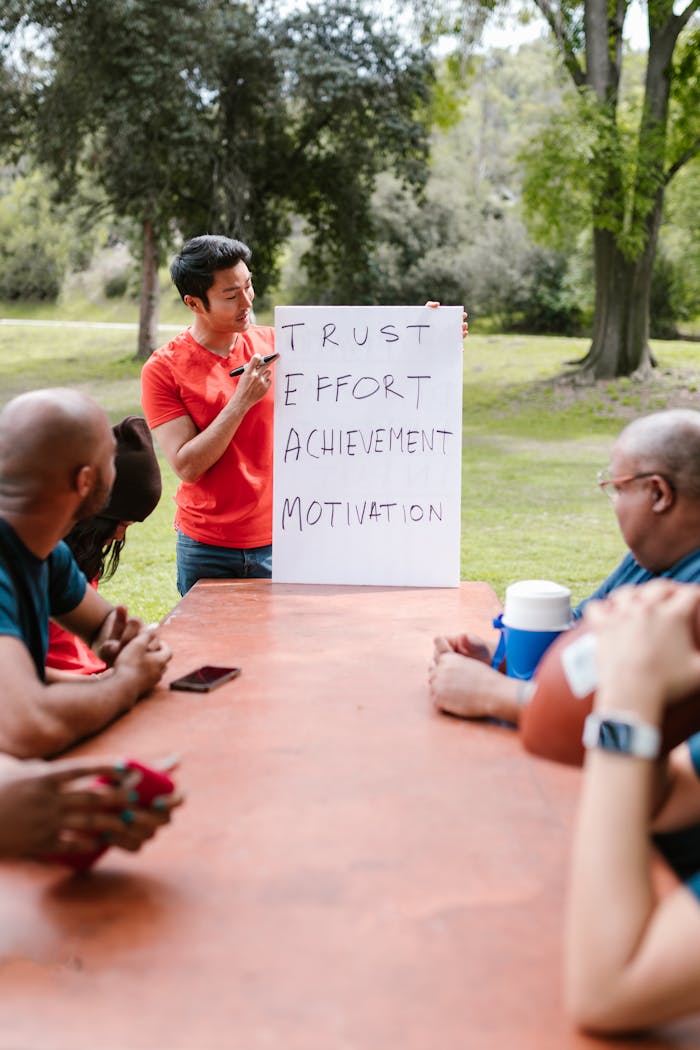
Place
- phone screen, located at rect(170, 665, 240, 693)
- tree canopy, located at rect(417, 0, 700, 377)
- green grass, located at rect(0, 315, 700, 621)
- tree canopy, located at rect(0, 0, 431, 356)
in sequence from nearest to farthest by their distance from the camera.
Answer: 1. phone screen, located at rect(170, 665, 240, 693)
2. green grass, located at rect(0, 315, 700, 621)
3. tree canopy, located at rect(417, 0, 700, 377)
4. tree canopy, located at rect(0, 0, 431, 356)

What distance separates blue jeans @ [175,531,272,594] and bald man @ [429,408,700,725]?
4.52 ft

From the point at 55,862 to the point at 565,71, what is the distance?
60.4 feet

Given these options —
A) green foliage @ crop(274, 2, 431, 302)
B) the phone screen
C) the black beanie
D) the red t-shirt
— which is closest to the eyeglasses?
the phone screen

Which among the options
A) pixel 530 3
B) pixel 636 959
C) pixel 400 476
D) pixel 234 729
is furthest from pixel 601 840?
pixel 530 3

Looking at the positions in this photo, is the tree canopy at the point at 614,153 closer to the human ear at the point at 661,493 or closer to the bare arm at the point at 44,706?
the human ear at the point at 661,493

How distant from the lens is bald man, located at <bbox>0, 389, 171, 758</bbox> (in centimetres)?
179

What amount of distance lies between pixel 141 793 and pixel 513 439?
1226 centimetres

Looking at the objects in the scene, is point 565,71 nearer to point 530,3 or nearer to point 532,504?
point 530,3

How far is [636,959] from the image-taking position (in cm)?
111

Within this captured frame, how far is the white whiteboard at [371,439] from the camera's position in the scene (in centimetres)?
320

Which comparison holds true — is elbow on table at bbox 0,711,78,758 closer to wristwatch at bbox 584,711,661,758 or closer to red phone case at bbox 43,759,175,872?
red phone case at bbox 43,759,175,872

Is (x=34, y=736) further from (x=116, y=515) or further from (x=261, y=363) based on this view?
(x=261, y=363)

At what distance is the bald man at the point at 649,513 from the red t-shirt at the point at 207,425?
1.36m

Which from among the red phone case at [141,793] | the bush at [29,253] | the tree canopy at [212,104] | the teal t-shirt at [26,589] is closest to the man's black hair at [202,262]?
the teal t-shirt at [26,589]
